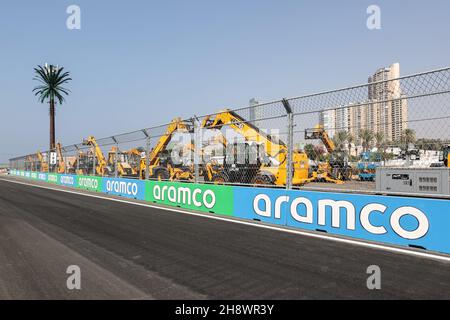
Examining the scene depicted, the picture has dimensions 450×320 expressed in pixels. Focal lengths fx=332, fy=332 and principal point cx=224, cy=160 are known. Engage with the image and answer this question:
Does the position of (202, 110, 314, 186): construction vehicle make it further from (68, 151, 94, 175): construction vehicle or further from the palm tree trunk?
the palm tree trunk

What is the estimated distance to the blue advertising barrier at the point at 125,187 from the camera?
41.5 ft

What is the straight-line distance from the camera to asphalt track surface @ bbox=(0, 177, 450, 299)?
347cm

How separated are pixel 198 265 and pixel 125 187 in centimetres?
1023

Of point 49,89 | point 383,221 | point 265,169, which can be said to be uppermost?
point 49,89

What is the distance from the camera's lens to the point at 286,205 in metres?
7.14

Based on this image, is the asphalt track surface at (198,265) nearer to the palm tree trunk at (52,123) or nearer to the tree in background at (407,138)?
the tree in background at (407,138)

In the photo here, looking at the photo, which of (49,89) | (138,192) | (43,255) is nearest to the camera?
(43,255)

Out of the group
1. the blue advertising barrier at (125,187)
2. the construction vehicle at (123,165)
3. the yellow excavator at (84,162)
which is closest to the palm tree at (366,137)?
the blue advertising barrier at (125,187)

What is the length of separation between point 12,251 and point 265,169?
8096mm

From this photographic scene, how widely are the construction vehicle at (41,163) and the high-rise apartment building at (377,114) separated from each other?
27218mm

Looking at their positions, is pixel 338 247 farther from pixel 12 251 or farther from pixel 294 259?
pixel 12 251

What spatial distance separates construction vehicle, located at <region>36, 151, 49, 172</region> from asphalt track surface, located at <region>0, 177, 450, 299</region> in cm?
2378
